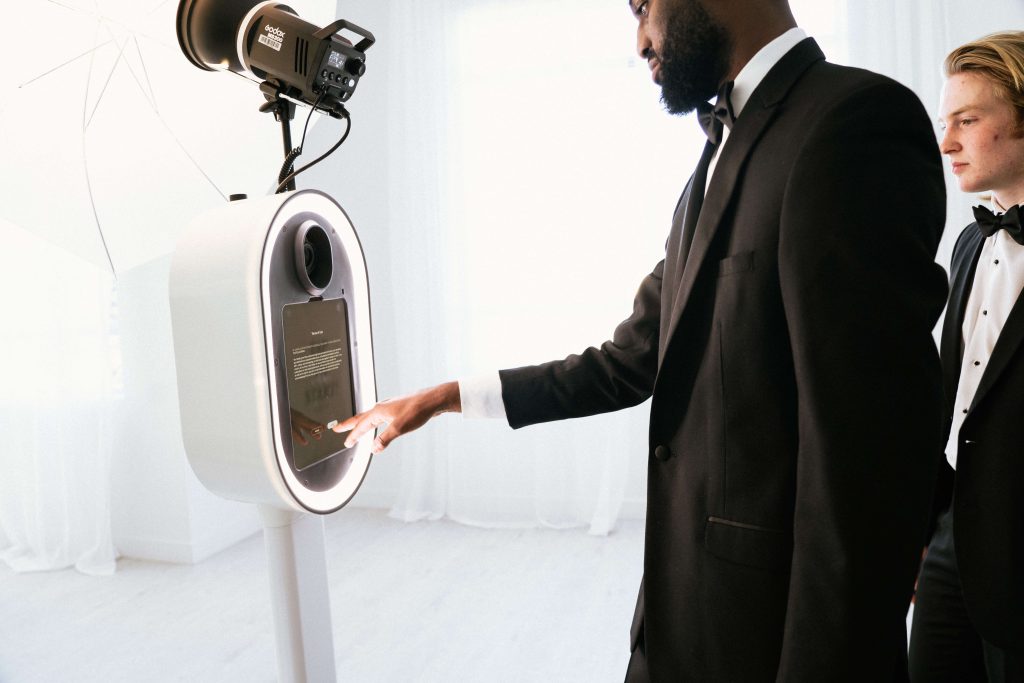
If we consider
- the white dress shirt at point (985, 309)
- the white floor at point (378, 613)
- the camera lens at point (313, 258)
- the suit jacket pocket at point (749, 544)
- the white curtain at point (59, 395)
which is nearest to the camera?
the suit jacket pocket at point (749, 544)

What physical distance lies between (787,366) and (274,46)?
0.84 m

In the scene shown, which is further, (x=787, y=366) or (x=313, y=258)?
(x=313, y=258)

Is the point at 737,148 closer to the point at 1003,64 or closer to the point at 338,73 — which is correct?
the point at 338,73

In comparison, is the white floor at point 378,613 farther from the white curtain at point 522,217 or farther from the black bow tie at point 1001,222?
the black bow tie at point 1001,222

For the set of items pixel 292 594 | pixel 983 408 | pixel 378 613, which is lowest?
pixel 378 613

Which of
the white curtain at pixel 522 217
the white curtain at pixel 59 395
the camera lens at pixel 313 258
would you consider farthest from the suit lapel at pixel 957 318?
the white curtain at pixel 59 395

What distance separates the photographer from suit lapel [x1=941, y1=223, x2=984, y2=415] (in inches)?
53.5

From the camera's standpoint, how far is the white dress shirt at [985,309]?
1.27 metres

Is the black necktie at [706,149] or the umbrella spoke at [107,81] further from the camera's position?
the umbrella spoke at [107,81]

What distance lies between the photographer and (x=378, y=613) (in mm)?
2654

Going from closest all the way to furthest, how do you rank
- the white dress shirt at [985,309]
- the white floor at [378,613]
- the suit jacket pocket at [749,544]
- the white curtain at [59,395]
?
the suit jacket pocket at [749,544] → the white dress shirt at [985,309] → the white floor at [378,613] → the white curtain at [59,395]

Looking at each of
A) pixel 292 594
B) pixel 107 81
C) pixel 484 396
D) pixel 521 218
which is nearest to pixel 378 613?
pixel 292 594

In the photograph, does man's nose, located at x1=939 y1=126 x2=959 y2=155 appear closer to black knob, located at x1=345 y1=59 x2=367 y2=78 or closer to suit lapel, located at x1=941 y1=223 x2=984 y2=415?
suit lapel, located at x1=941 y1=223 x2=984 y2=415

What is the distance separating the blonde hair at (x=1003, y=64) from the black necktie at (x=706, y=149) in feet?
2.22
